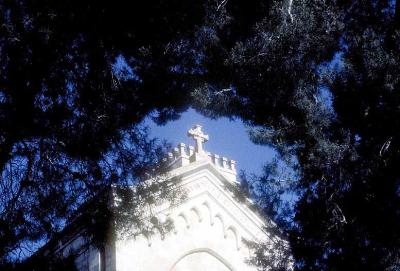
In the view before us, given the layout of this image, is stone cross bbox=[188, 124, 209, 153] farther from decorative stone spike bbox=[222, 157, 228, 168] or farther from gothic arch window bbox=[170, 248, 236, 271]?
decorative stone spike bbox=[222, 157, 228, 168]

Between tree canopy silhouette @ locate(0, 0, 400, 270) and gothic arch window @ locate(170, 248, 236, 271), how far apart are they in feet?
17.7

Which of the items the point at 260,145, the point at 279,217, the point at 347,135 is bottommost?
the point at 279,217

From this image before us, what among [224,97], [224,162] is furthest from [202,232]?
[224,162]

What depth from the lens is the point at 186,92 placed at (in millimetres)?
8148

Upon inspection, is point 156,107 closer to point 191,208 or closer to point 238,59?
point 238,59


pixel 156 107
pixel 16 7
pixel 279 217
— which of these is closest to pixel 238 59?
pixel 156 107

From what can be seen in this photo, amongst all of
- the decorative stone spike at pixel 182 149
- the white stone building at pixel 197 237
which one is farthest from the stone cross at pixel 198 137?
the decorative stone spike at pixel 182 149

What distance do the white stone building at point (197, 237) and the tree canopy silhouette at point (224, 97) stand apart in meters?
3.96

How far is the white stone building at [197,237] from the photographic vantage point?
10781 millimetres

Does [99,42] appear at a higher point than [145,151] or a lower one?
higher

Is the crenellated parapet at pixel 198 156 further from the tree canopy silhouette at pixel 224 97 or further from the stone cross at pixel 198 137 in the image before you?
the tree canopy silhouette at pixel 224 97

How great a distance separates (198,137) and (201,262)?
15.4ft

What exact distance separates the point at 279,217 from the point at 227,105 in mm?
2134

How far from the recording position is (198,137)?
51.1 ft
